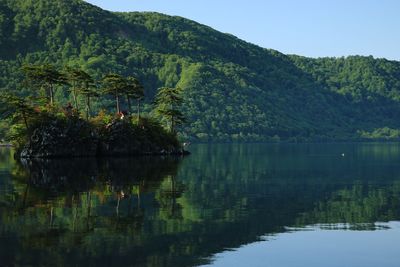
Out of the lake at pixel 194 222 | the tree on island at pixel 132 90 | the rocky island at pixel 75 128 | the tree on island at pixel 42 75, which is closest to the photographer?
the lake at pixel 194 222

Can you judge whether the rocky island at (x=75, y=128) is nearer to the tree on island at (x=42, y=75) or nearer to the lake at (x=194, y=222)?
the tree on island at (x=42, y=75)

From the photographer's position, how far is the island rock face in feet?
360

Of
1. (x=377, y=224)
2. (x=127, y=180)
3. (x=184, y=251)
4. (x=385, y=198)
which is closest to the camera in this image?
(x=184, y=251)

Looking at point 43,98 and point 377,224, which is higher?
point 43,98

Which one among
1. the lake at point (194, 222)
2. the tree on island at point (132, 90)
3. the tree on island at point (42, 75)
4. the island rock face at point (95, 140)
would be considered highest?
the tree on island at point (42, 75)

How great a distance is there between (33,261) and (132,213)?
45.9ft

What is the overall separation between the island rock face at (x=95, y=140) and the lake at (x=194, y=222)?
45.5m

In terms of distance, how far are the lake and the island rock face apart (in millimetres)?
45452

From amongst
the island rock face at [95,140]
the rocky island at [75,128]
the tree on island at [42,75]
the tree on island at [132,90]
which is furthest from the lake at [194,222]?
the tree on island at [132,90]

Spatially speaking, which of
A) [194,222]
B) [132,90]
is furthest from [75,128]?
[194,222]

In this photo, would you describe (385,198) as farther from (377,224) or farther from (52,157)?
(52,157)

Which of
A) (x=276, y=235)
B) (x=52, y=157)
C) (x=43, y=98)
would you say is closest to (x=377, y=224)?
(x=276, y=235)

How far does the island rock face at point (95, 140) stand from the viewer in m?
110

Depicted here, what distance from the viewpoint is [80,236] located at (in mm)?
31141
